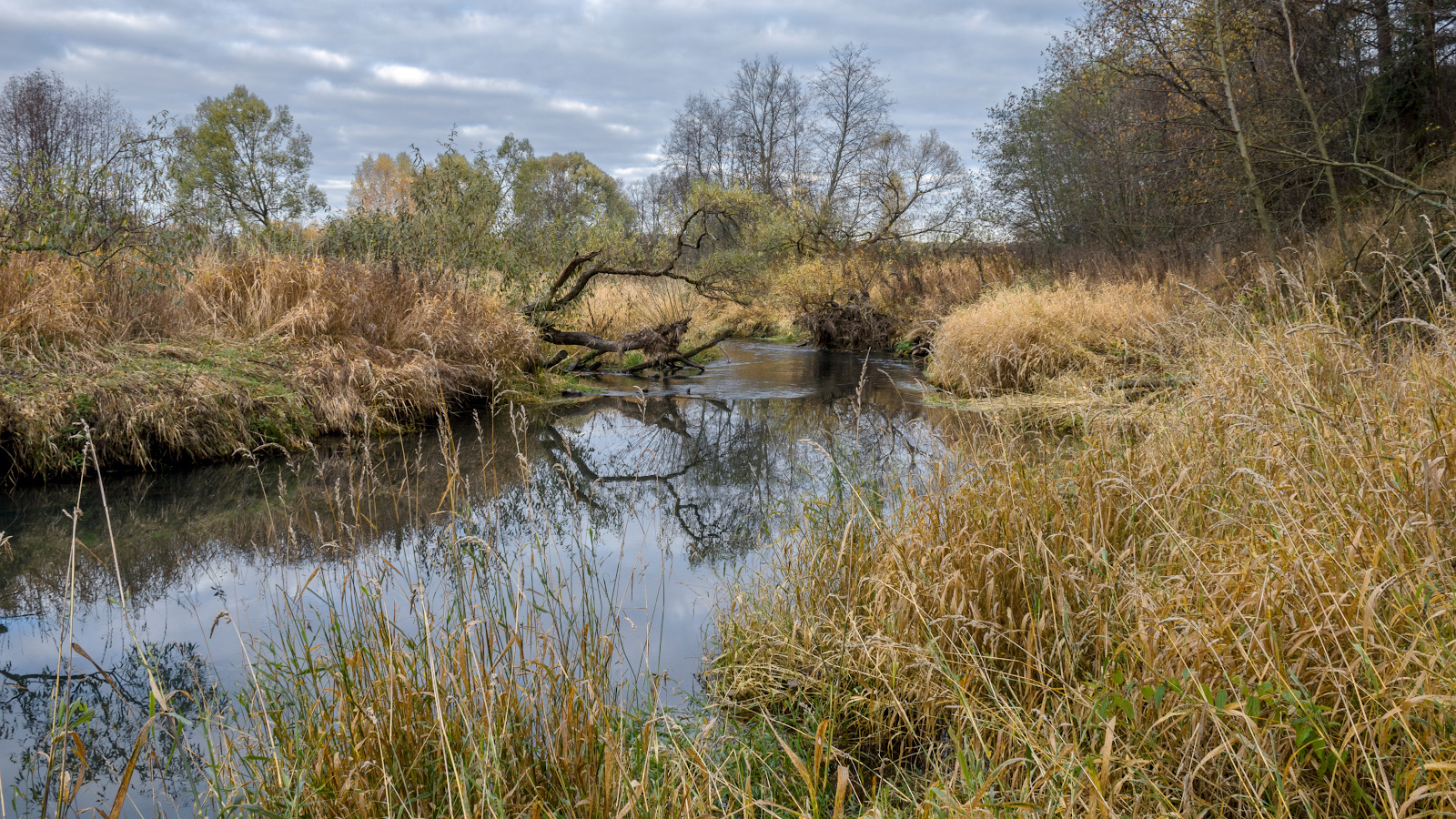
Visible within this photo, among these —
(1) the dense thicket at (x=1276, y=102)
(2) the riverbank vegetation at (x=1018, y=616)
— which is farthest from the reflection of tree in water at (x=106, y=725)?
(1) the dense thicket at (x=1276, y=102)

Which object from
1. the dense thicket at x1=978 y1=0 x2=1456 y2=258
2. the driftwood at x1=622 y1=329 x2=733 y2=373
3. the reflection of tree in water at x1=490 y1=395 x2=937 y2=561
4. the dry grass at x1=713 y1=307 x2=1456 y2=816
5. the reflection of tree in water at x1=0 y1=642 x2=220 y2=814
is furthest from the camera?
the driftwood at x1=622 y1=329 x2=733 y2=373

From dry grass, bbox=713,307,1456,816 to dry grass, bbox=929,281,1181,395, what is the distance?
18.1 feet

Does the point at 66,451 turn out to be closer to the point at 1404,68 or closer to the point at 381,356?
the point at 381,356

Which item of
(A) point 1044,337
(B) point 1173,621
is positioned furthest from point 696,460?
(B) point 1173,621

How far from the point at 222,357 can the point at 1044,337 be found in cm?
865

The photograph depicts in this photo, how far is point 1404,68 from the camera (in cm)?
1020

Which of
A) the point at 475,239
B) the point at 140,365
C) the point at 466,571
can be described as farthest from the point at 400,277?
the point at 466,571

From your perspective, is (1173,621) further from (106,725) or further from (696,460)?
(696,460)

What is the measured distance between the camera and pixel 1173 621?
193cm

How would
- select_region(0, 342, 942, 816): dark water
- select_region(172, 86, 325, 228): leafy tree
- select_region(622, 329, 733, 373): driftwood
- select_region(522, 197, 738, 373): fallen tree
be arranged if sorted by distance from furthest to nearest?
1. select_region(172, 86, 325, 228): leafy tree
2. select_region(622, 329, 733, 373): driftwood
3. select_region(522, 197, 738, 373): fallen tree
4. select_region(0, 342, 942, 816): dark water

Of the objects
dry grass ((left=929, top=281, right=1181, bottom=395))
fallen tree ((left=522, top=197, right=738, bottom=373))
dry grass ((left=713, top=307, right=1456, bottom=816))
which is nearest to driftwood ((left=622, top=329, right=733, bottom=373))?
fallen tree ((left=522, top=197, right=738, bottom=373))

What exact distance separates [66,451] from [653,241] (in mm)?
9613

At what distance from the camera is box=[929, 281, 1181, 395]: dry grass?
920cm

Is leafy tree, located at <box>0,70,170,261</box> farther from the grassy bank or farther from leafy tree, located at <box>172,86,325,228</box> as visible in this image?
leafy tree, located at <box>172,86,325,228</box>
